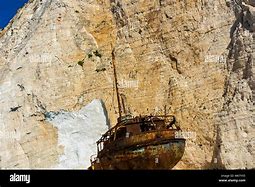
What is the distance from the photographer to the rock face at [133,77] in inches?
715

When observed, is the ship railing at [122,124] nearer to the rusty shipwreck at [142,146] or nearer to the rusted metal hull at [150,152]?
the rusty shipwreck at [142,146]

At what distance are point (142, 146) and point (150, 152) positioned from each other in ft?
0.91

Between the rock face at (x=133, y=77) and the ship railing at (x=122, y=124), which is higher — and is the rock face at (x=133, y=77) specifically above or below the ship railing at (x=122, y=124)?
above

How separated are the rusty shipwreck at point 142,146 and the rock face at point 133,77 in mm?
951

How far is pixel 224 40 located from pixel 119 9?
185 inches

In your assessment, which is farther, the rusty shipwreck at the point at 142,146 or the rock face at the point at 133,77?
the rock face at the point at 133,77

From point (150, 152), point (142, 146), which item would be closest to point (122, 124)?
point (142, 146)

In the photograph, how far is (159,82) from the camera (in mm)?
20125

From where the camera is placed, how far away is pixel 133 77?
20.9 m

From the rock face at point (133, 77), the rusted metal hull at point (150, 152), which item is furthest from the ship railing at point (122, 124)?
the rock face at point (133, 77)

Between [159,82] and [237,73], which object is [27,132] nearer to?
[159,82]

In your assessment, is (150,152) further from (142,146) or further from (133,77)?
(133,77)
